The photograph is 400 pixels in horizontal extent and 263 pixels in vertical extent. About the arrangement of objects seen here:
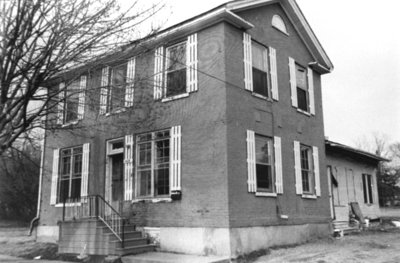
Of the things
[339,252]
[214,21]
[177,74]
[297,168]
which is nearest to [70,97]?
[177,74]

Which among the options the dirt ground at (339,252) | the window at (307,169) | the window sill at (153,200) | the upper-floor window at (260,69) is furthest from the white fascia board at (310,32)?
the window sill at (153,200)

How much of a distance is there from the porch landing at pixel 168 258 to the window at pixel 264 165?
7.84 feet

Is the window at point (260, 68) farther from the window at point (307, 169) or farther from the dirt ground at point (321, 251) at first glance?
the dirt ground at point (321, 251)

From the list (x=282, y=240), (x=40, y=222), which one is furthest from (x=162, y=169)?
(x=40, y=222)

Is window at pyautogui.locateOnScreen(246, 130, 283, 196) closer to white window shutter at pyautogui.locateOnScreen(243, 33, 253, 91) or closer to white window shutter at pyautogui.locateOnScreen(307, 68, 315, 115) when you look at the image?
white window shutter at pyautogui.locateOnScreen(243, 33, 253, 91)

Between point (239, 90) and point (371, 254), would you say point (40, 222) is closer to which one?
point (239, 90)

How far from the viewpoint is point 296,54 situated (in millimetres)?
15609

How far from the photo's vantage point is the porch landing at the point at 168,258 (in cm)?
1011

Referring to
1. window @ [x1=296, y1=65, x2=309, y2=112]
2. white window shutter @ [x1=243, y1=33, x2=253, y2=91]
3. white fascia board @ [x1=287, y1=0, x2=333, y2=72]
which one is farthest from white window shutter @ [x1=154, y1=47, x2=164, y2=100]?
window @ [x1=296, y1=65, x2=309, y2=112]

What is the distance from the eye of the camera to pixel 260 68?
1345 cm

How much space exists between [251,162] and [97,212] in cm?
473

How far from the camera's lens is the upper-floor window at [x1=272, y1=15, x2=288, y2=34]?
14.6 meters

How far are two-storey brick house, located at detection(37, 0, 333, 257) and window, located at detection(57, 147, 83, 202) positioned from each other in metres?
0.05

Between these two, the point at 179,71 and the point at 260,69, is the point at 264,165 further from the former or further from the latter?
the point at 179,71
